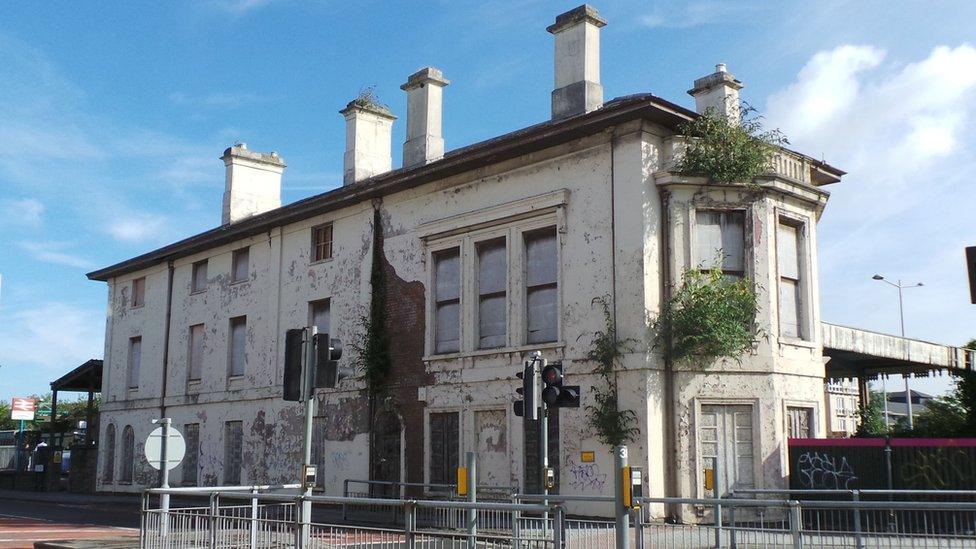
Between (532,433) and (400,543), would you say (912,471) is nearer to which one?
(532,433)

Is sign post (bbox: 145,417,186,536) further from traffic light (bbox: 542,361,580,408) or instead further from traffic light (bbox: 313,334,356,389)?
traffic light (bbox: 542,361,580,408)

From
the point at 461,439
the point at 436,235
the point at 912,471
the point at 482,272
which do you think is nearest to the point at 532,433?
the point at 461,439

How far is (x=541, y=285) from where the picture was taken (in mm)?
20188

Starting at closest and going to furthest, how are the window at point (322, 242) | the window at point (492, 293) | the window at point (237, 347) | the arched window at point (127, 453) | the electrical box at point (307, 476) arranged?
the electrical box at point (307, 476), the window at point (492, 293), the window at point (322, 242), the window at point (237, 347), the arched window at point (127, 453)

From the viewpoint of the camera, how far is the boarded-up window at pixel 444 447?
21141 mm

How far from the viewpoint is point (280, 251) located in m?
27.0

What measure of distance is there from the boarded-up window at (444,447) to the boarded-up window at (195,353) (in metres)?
11.3

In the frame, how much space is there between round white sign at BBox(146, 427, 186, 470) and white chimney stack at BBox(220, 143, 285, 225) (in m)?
17.8

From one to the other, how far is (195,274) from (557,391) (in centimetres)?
2050

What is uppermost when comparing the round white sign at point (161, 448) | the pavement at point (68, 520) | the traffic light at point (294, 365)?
the traffic light at point (294, 365)

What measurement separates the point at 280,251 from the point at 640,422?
12878 millimetres

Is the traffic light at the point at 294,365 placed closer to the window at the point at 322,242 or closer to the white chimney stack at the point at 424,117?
the white chimney stack at the point at 424,117

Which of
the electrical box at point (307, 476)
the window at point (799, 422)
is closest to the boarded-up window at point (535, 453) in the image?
the window at point (799, 422)

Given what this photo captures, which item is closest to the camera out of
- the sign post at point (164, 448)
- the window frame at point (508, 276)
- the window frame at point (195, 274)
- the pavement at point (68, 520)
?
the sign post at point (164, 448)
